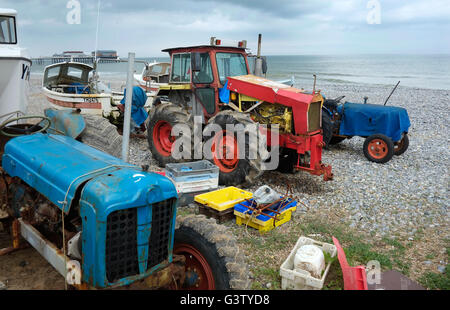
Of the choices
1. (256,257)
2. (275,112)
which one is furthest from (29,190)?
(275,112)

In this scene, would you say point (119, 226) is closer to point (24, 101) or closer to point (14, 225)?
point (14, 225)

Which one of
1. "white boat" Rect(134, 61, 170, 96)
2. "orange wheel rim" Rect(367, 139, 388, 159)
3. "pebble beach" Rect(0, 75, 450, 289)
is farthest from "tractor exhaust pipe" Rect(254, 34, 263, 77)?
"white boat" Rect(134, 61, 170, 96)

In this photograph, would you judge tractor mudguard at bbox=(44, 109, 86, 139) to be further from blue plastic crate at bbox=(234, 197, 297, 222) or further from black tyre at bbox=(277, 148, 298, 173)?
black tyre at bbox=(277, 148, 298, 173)

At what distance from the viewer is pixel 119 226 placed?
206cm

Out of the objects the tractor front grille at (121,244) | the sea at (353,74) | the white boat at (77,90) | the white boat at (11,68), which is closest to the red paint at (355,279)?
the tractor front grille at (121,244)

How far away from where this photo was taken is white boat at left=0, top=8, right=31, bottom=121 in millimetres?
6280

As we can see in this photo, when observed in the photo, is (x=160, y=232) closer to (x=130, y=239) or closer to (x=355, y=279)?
(x=130, y=239)

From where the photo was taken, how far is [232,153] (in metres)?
5.75

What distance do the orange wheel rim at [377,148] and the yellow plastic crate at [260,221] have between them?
4.02 meters

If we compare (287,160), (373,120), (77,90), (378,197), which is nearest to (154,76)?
(77,90)

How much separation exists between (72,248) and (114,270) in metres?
0.35

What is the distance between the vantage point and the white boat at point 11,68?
6280 mm

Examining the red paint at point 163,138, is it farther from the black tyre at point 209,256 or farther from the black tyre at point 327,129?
the black tyre at point 209,256
